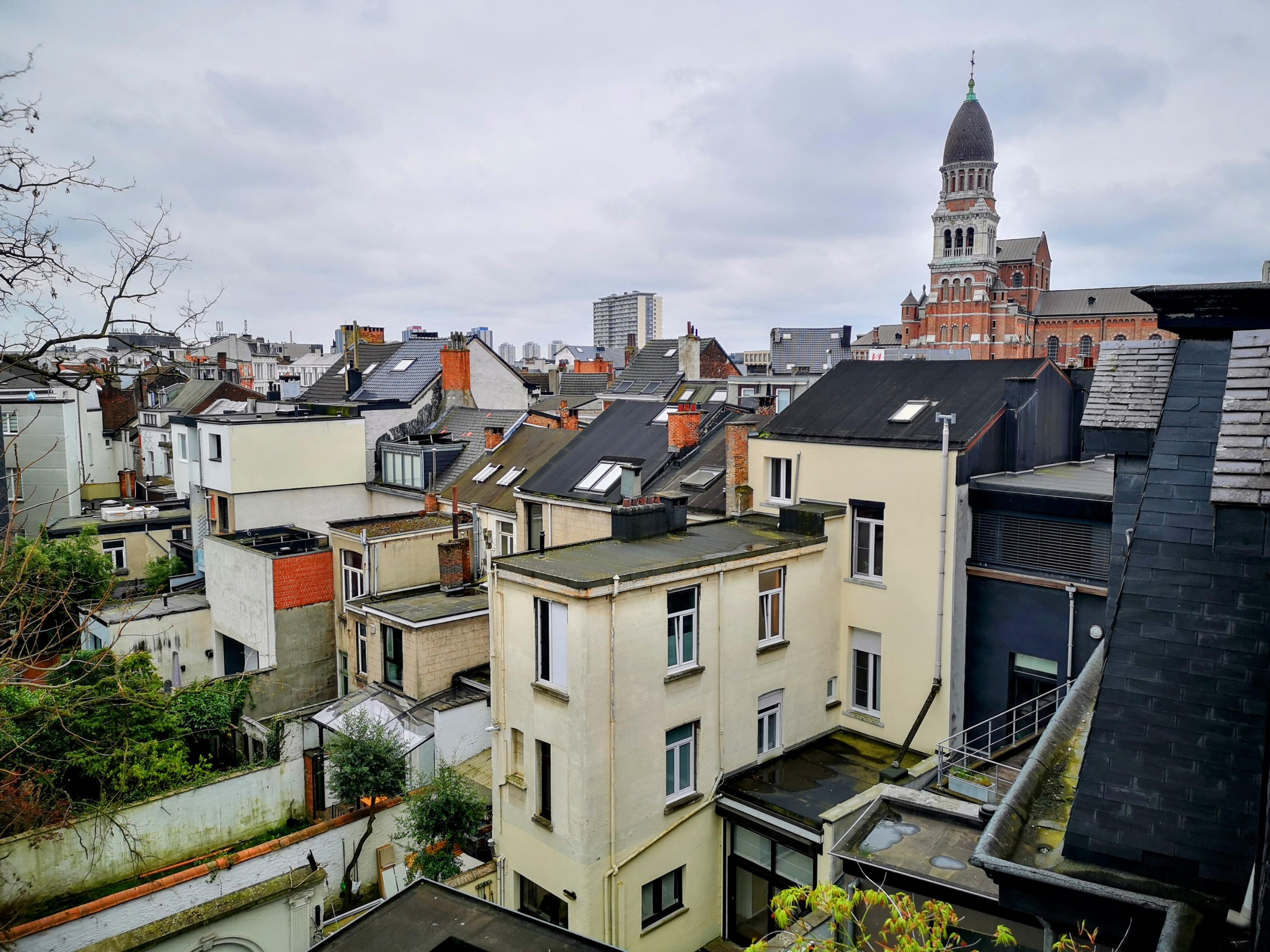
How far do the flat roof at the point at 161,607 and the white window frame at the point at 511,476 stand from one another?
11255 millimetres

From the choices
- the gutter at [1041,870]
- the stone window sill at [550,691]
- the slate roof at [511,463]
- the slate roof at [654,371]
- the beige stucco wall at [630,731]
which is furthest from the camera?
the slate roof at [654,371]

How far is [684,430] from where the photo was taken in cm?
2836

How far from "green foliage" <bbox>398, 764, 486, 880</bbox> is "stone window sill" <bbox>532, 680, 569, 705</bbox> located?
2.86 meters

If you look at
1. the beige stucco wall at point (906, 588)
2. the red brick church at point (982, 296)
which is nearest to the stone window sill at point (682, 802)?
the beige stucco wall at point (906, 588)

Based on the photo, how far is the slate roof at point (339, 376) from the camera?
46.8m

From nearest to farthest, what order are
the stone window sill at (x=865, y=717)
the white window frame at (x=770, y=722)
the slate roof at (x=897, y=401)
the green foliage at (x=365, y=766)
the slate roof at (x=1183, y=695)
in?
the slate roof at (x=1183, y=695), the green foliage at (x=365, y=766), the white window frame at (x=770, y=722), the slate roof at (x=897, y=401), the stone window sill at (x=865, y=717)

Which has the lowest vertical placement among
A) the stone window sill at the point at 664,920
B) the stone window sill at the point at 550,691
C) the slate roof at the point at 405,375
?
the stone window sill at the point at 664,920

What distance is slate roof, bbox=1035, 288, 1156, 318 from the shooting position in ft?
371

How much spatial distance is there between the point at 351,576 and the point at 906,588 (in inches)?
657

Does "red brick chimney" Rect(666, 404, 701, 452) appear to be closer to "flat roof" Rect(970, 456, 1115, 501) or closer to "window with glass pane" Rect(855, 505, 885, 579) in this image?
"window with glass pane" Rect(855, 505, 885, 579)

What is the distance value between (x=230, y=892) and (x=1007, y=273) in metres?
129

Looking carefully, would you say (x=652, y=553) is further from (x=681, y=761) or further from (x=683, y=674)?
(x=681, y=761)

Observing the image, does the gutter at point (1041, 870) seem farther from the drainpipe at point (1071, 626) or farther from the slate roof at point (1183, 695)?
the drainpipe at point (1071, 626)

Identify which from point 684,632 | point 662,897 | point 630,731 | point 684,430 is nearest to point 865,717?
point 684,632
